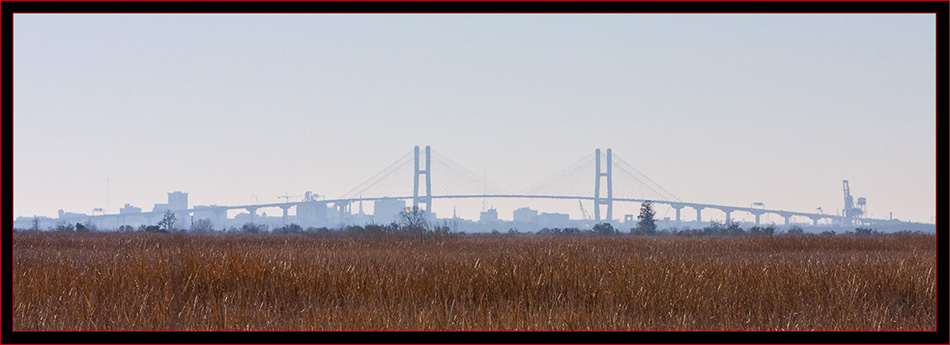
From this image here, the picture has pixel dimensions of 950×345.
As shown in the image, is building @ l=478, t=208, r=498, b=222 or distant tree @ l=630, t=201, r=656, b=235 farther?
building @ l=478, t=208, r=498, b=222

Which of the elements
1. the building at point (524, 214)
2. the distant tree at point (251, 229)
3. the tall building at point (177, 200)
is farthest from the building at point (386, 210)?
the distant tree at point (251, 229)

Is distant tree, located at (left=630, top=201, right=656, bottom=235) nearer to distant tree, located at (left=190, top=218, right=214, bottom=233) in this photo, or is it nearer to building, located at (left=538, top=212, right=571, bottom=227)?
distant tree, located at (left=190, top=218, right=214, bottom=233)

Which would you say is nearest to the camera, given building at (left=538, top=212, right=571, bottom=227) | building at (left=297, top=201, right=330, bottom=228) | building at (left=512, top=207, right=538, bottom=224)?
building at (left=297, top=201, right=330, bottom=228)

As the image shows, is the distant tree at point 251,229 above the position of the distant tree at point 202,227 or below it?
below

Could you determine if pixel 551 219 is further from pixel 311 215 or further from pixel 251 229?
pixel 251 229

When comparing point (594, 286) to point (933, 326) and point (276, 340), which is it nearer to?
point (933, 326)

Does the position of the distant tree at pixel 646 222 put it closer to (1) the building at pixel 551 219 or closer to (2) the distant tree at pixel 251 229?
(2) the distant tree at pixel 251 229

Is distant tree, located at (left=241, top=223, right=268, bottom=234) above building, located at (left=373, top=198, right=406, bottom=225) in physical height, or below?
below

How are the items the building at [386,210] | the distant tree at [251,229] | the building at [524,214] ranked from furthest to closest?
the building at [524,214] → the building at [386,210] → the distant tree at [251,229]


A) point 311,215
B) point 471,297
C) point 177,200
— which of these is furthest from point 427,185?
point 471,297

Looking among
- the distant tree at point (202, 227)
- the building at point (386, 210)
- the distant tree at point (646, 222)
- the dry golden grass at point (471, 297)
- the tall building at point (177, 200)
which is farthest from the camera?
the tall building at point (177, 200)

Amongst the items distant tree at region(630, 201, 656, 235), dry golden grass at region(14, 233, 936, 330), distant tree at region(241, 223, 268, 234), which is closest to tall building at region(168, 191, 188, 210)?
distant tree at region(241, 223, 268, 234)
